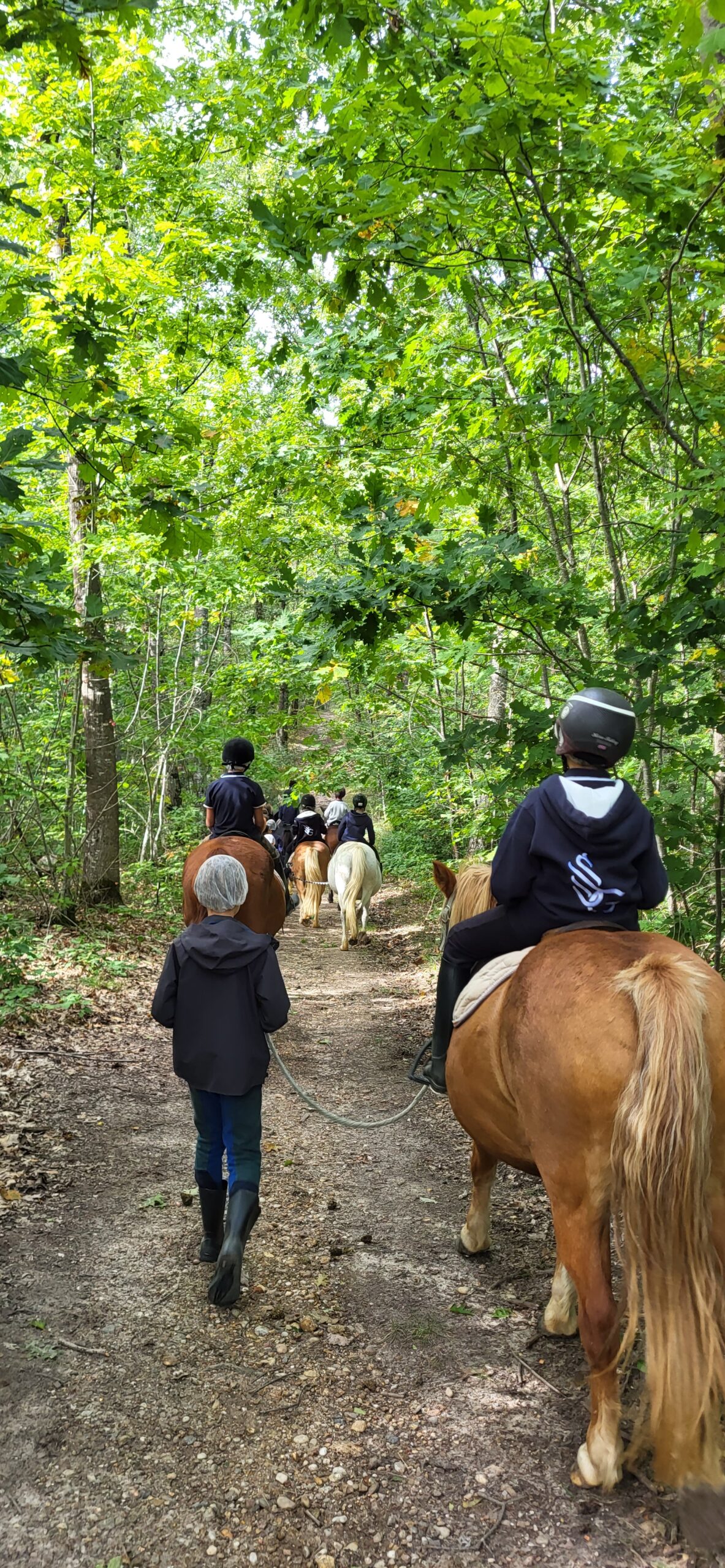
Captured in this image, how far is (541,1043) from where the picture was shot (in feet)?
9.34

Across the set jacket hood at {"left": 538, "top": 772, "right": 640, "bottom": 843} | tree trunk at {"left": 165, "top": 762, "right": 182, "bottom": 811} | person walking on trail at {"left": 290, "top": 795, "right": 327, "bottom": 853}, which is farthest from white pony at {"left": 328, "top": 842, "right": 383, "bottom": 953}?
jacket hood at {"left": 538, "top": 772, "right": 640, "bottom": 843}

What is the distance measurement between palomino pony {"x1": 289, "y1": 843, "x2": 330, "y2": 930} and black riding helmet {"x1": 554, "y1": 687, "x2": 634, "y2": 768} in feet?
41.2

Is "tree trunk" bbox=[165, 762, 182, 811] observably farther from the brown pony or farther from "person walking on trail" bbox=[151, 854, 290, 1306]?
"person walking on trail" bbox=[151, 854, 290, 1306]

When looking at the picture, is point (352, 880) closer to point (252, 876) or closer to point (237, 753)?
point (237, 753)

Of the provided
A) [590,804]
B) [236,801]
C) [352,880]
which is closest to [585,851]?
[590,804]

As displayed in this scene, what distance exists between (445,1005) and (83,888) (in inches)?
332

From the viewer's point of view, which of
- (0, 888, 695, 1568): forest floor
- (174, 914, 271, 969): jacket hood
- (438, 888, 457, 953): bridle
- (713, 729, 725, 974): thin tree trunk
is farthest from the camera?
(713, 729, 725, 974): thin tree trunk

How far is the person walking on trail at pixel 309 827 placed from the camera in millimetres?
16125

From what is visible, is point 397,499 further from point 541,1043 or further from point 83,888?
point 83,888

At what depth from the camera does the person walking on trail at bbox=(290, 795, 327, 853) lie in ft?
52.9

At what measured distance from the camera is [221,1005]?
3.81 m

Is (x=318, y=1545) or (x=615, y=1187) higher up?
(x=615, y=1187)

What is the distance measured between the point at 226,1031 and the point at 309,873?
12284mm

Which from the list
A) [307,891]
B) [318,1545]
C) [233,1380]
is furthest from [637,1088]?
[307,891]
